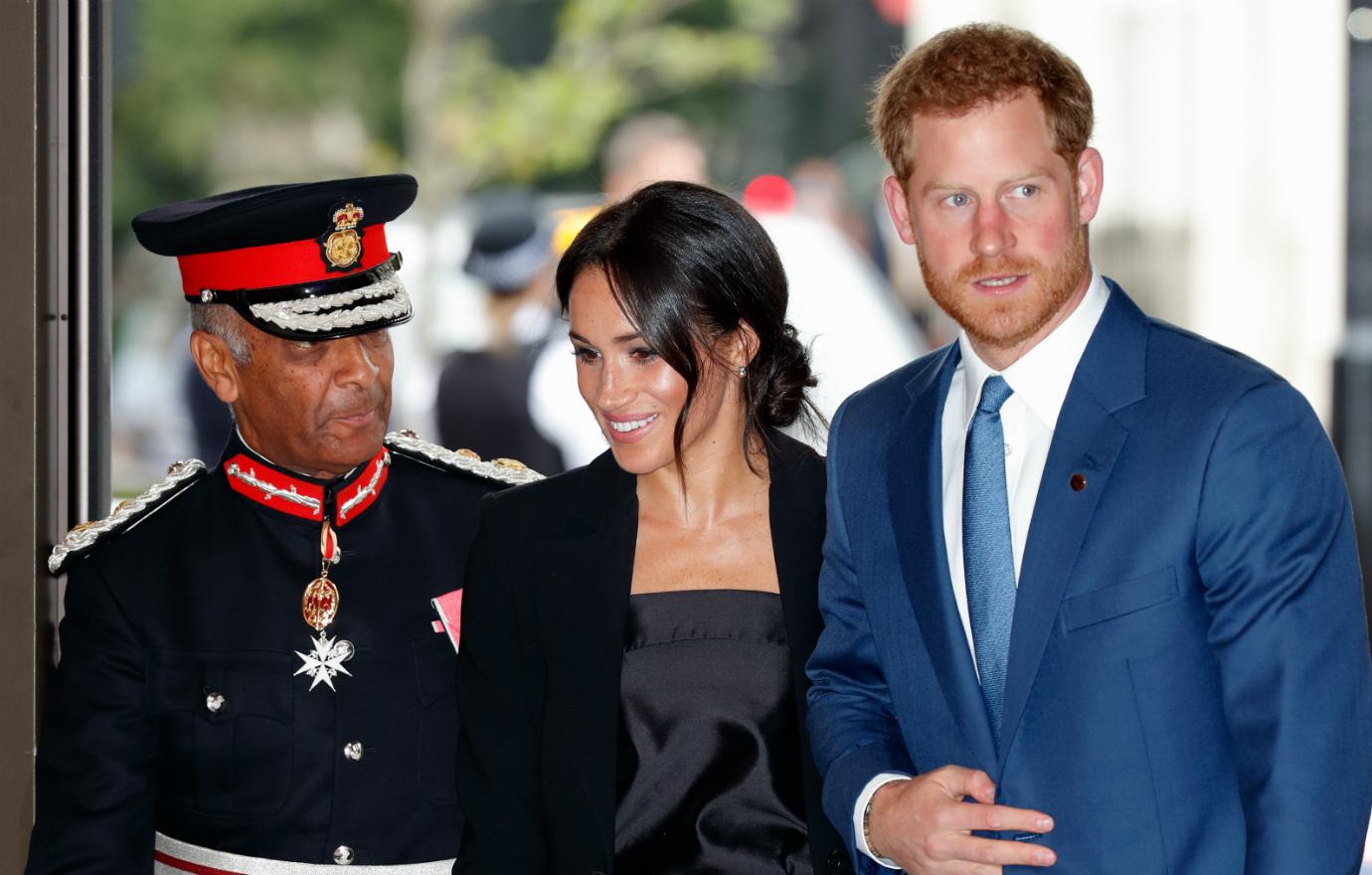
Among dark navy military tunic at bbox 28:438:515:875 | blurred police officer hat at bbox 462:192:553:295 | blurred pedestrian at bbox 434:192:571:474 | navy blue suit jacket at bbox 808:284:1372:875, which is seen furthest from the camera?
blurred police officer hat at bbox 462:192:553:295

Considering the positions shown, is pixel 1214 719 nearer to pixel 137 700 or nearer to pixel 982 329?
pixel 982 329

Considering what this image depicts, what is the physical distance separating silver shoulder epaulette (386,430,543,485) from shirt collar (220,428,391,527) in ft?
0.32

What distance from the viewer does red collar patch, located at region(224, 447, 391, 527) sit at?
248 cm

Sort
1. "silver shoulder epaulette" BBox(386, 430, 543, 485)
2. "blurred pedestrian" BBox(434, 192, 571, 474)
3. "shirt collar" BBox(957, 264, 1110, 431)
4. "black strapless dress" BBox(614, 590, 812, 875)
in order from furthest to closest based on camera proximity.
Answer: "blurred pedestrian" BBox(434, 192, 571, 474)
"silver shoulder epaulette" BBox(386, 430, 543, 485)
"black strapless dress" BBox(614, 590, 812, 875)
"shirt collar" BBox(957, 264, 1110, 431)

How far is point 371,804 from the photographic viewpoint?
7.81 feet

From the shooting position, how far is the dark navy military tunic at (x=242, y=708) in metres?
2.35

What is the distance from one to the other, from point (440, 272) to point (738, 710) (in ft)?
31.0

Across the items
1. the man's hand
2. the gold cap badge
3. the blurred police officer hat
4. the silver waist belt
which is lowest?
the silver waist belt

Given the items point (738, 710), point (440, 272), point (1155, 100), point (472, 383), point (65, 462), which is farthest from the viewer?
point (440, 272)

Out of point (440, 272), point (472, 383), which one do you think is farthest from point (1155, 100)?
point (472, 383)
